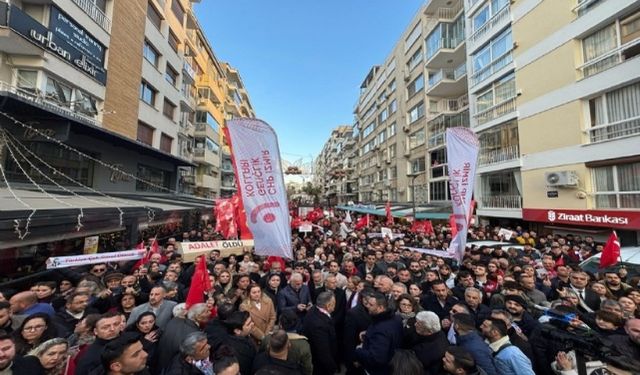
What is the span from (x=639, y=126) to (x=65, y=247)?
19.9 metres

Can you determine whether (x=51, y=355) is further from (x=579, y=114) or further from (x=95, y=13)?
(x=579, y=114)

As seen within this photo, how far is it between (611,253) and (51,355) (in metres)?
10.4

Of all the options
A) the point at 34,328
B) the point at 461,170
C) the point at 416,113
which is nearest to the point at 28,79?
the point at 34,328

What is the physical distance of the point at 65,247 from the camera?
30.2 feet

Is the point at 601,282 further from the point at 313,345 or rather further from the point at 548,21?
the point at 548,21

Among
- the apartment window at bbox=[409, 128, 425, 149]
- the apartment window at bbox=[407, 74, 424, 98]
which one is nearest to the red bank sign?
the apartment window at bbox=[409, 128, 425, 149]

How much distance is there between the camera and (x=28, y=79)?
1083cm

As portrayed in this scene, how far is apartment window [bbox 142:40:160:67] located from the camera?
1823 cm

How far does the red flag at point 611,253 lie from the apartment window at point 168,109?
23.2 m

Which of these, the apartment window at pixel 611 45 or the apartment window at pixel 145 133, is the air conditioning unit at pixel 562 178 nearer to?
the apartment window at pixel 611 45

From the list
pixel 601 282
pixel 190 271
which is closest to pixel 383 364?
pixel 601 282

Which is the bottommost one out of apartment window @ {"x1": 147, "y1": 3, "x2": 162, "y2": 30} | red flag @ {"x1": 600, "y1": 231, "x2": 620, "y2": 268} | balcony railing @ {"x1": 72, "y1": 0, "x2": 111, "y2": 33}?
red flag @ {"x1": 600, "y1": 231, "x2": 620, "y2": 268}

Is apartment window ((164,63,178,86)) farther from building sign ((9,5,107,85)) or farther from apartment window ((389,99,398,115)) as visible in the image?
apartment window ((389,99,398,115))

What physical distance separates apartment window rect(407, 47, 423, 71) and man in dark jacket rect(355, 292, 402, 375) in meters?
30.5
